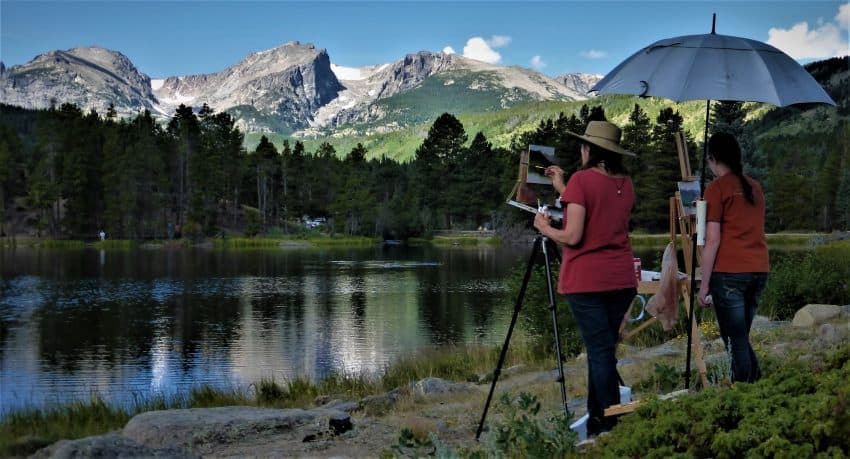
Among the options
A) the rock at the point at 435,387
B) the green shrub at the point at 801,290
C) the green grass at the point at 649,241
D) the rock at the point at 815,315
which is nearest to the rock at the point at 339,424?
the rock at the point at 435,387

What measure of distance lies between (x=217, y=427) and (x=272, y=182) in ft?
283

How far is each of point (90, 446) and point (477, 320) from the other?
57.6 ft

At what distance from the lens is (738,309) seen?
540 centimetres

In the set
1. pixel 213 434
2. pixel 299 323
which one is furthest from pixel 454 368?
pixel 299 323

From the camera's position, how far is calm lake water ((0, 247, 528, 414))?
15.7 m

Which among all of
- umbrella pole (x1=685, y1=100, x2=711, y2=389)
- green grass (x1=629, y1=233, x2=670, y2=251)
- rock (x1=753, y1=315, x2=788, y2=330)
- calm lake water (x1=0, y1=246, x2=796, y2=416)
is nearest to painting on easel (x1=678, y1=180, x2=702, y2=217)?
umbrella pole (x1=685, y1=100, x2=711, y2=389)

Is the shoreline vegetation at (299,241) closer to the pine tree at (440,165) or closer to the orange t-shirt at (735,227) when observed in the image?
the pine tree at (440,165)

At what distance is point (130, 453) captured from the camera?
5824mm

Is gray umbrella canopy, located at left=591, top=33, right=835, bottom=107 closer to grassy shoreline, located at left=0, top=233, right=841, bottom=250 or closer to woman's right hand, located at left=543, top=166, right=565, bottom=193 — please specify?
woman's right hand, located at left=543, top=166, right=565, bottom=193

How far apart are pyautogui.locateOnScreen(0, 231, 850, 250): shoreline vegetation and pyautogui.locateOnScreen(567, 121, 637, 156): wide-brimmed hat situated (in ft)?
195

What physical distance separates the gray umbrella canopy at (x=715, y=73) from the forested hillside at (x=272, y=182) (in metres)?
62.7

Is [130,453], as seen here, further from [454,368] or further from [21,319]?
[21,319]

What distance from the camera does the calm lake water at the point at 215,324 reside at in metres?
15.7

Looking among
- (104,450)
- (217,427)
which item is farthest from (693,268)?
(104,450)
